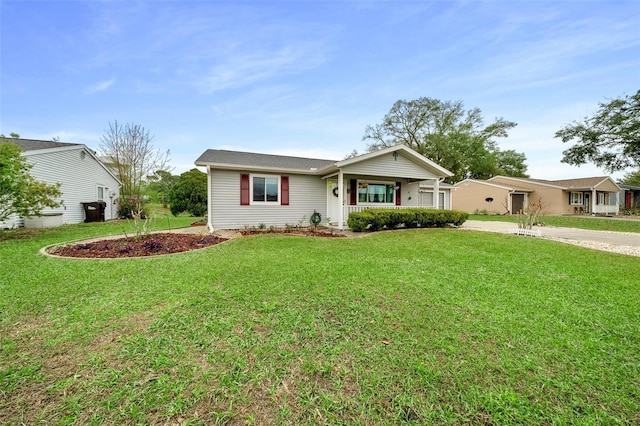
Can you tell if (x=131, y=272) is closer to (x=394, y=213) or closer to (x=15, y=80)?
(x=394, y=213)

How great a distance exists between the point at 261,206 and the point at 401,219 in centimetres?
620

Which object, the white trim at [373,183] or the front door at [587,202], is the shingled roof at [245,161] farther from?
the front door at [587,202]

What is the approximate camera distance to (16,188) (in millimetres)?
8727

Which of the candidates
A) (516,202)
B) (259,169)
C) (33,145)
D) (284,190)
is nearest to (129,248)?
(259,169)

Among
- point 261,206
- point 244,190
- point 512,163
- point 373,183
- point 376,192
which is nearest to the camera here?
point 244,190

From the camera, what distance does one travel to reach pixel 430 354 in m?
2.42

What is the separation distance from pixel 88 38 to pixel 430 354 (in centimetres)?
1421

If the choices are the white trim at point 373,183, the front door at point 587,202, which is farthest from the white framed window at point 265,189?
the front door at point 587,202

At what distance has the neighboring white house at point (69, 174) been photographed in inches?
492

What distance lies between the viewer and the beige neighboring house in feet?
85.3

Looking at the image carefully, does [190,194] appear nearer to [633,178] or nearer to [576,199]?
[576,199]

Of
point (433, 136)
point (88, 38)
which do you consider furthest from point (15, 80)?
point (433, 136)

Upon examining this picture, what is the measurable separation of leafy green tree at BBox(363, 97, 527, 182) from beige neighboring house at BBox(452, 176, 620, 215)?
4.65m

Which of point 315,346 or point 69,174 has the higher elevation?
point 69,174
